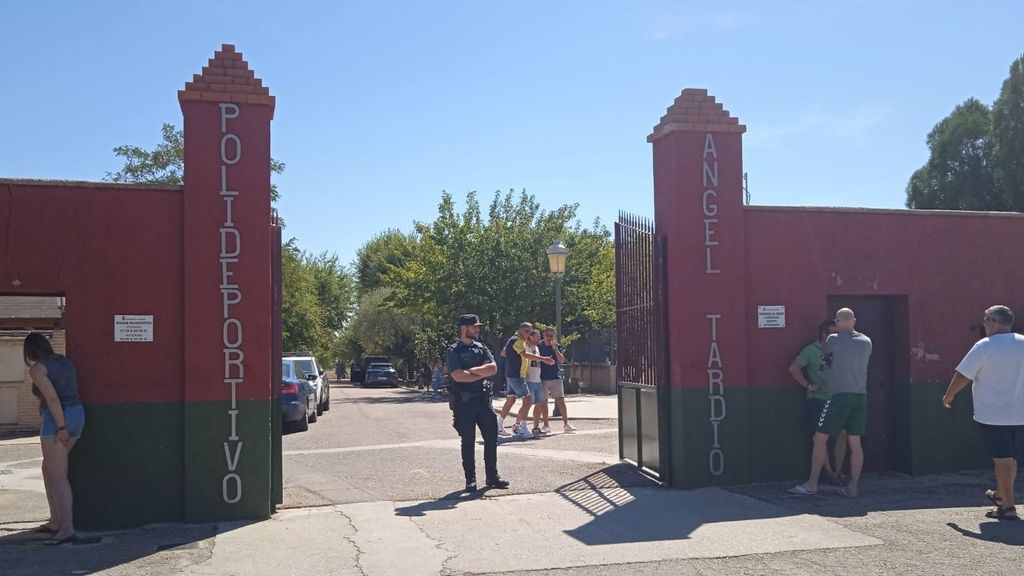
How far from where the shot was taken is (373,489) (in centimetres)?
996

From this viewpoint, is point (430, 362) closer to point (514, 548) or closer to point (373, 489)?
point (373, 489)

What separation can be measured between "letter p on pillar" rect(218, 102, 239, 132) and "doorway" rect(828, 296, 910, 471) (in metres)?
6.72

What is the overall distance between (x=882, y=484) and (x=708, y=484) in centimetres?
197

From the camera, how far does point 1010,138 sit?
42.2 m

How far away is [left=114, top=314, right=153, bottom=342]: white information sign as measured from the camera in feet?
27.6

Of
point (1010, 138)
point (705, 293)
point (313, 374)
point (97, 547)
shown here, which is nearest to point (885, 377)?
point (705, 293)

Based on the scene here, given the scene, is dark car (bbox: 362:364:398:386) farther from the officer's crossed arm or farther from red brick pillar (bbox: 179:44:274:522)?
red brick pillar (bbox: 179:44:274:522)

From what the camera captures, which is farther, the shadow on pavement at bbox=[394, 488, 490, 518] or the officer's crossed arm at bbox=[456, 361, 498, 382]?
the officer's crossed arm at bbox=[456, 361, 498, 382]

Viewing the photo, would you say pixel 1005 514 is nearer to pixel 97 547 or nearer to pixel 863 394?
pixel 863 394

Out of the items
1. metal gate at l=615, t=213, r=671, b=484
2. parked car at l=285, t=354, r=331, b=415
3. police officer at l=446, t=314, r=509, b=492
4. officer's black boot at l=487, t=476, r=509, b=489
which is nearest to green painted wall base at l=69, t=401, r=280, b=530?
police officer at l=446, t=314, r=509, b=492

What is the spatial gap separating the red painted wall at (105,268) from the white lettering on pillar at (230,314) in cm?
41

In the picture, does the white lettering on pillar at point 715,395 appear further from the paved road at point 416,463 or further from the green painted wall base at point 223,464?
the green painted wall base at point 223,464

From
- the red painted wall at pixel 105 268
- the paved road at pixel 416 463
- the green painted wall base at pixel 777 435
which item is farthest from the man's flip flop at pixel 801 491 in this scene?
the red painted wall at pixel 105 268

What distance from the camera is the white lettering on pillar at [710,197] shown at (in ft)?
32.6
